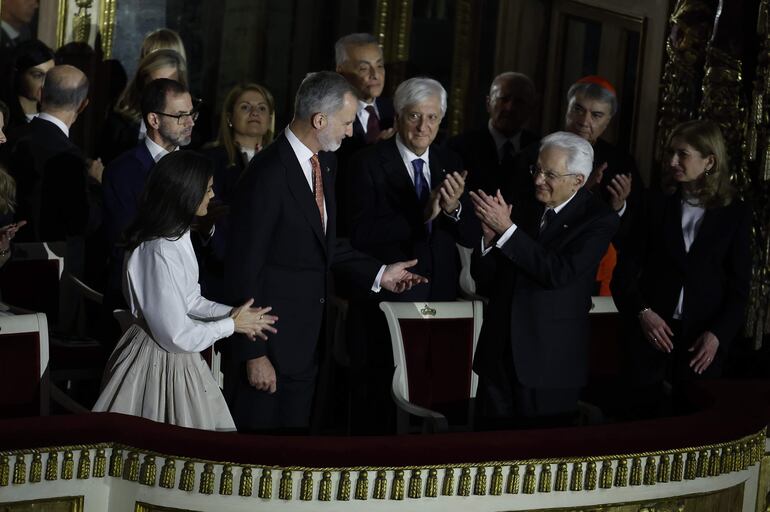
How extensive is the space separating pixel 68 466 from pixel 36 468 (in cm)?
8

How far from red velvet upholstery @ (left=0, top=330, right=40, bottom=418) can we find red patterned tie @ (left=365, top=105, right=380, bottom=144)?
2.25 metres

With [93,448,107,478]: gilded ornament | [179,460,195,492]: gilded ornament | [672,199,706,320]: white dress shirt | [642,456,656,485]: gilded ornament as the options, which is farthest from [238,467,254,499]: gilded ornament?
[672,199,706,320]: white dress shirt

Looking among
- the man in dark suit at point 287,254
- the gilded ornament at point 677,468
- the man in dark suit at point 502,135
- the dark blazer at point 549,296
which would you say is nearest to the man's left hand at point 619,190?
the man in dark suit at point 502,135

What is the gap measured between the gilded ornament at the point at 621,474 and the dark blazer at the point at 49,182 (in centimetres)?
287

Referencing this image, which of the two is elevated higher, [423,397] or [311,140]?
[311,140]

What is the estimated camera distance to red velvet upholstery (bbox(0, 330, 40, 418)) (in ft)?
12.2

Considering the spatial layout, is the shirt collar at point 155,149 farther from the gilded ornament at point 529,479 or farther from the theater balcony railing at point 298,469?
the gilded ornament at point 529,479

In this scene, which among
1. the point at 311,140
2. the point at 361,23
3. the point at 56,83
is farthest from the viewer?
the point at 361,23

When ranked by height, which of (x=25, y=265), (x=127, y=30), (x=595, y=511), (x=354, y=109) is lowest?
(x=595, y=511)

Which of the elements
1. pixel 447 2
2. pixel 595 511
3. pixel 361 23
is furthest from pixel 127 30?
pixel 595 511

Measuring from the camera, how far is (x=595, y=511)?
339 centimetres

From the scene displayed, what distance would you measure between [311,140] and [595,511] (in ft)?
4.98

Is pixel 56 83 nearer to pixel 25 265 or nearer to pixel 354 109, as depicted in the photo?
pixel 25 265

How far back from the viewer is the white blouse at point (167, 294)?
3504 mm
